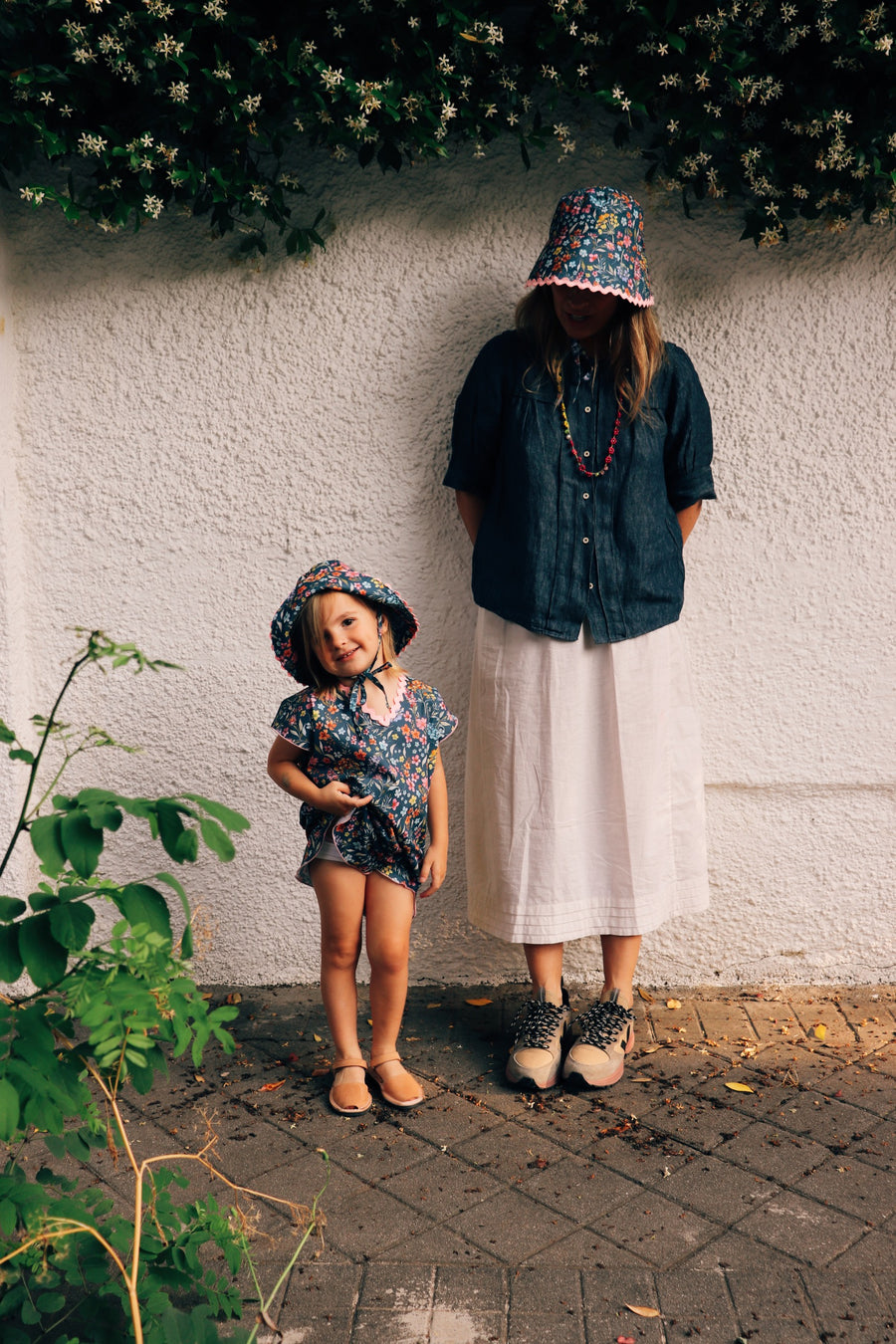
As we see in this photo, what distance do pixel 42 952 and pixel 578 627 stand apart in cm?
179

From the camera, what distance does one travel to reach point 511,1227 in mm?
2311

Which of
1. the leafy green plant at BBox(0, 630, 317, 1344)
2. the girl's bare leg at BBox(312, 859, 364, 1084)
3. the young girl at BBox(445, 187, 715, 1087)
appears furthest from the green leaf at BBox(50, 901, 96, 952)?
the young girl at BBox(445, 187, 715, 1087)

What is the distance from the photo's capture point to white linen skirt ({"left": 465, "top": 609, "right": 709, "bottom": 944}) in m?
2.97

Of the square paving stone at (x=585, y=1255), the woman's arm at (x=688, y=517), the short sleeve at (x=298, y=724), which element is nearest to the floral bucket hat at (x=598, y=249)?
the woman's arm at (x=688, y=517)

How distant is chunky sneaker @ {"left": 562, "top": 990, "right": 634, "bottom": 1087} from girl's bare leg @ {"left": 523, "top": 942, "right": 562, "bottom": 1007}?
0.10m

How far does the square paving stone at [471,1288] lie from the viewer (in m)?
2.07

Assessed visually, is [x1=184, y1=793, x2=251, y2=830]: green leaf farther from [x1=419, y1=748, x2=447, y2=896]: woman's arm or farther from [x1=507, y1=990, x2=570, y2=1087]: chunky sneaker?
[x1=507, y1=990, x2=570, y2=1087]: chunky sneaker

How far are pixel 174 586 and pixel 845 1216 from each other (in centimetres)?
247

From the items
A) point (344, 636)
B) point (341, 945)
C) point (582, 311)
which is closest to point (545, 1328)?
point (341, 945)

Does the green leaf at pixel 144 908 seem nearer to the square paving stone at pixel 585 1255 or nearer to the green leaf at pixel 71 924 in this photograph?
the green leaf at pixel 71 924

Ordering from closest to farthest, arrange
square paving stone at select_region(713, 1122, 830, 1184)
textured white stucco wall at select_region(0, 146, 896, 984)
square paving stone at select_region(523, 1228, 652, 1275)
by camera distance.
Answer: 1. square paving stone at select_region(523, 1228, 652, 1275)
2. square paving stone at select_region(713, 1122, 830, 1184)
3. textured white stucco wall at select_region(0, 146, 896, 984)

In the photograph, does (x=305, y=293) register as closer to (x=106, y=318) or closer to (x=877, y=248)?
(x=106, y=318)

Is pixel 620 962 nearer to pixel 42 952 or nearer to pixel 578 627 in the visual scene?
pixel 578 627

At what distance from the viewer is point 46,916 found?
1488 millimetres
